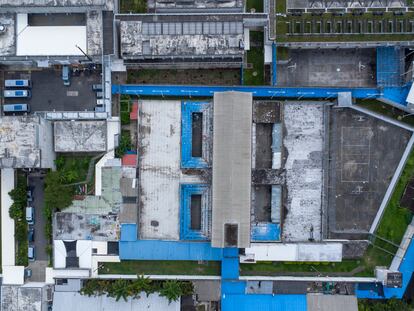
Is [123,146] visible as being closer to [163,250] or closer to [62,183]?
[62,183]

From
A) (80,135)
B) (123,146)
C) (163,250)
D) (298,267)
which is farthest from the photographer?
(298,267)

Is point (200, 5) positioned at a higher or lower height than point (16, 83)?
higher

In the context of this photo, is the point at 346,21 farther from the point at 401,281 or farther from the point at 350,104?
the point at 401,281

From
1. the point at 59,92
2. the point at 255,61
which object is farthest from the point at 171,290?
the point at 255,61

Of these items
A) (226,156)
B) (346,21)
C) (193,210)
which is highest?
(346,21)

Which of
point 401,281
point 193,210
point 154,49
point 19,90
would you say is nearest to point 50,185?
point 19,90

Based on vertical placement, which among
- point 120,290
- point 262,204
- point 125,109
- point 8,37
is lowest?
point 120,290
